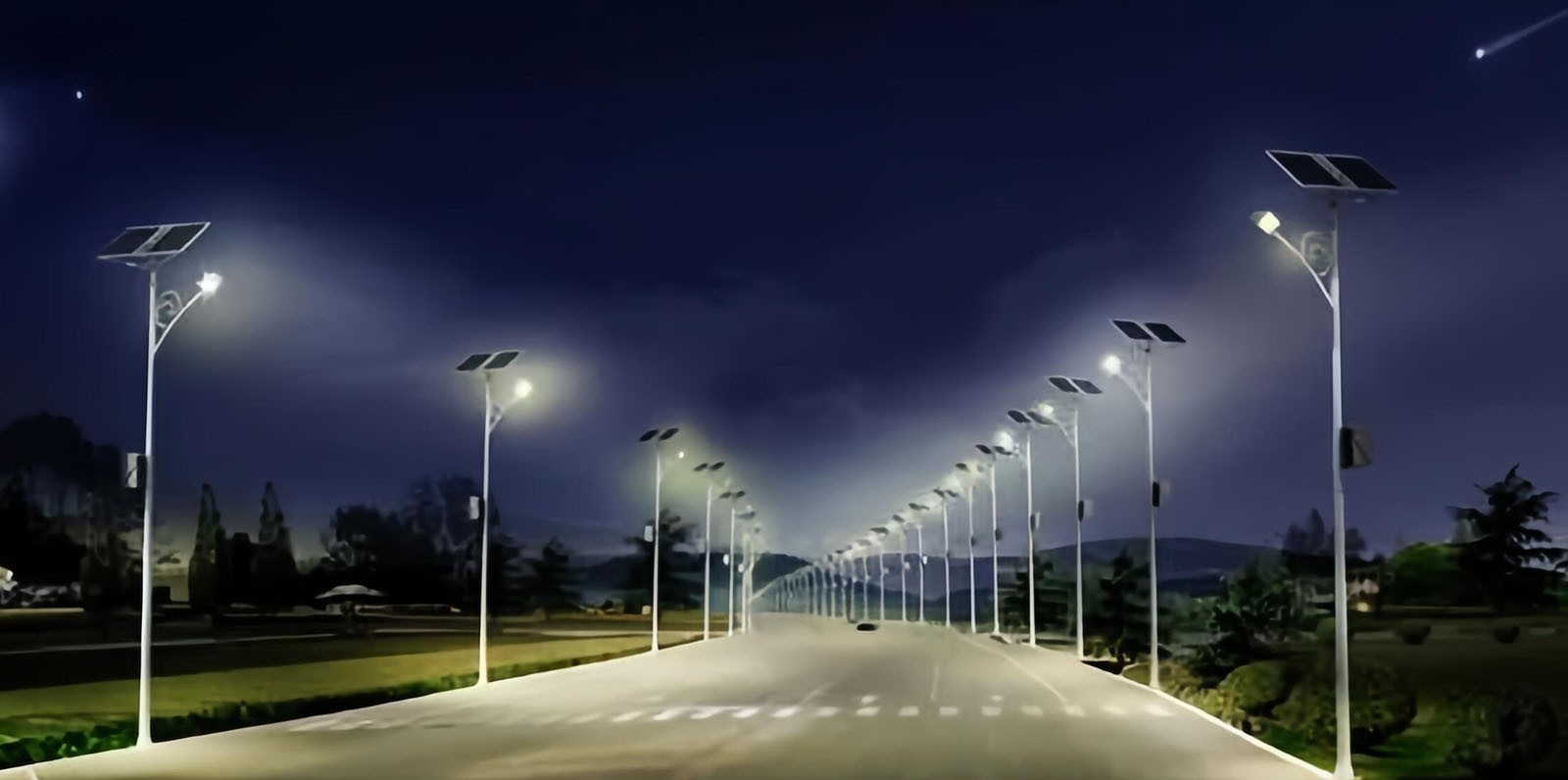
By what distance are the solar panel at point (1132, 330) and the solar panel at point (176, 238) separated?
2206cm

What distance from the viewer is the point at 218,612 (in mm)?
104688

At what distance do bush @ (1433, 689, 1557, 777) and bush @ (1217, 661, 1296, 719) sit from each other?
6.59 meters

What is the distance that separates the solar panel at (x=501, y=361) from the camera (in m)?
45.2

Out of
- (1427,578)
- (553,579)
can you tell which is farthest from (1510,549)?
(553,579)

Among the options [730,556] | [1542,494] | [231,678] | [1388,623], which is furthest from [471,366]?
[1542,494]

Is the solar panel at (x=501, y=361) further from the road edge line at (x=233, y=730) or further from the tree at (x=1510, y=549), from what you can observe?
the tree at (x=1510, y=549)

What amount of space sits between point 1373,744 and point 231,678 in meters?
29.9

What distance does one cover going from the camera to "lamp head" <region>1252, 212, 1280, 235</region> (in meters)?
23.6

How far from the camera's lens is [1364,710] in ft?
89.4

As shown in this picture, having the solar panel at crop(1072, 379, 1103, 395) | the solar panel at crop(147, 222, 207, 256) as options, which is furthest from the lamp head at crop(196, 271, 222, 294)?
the solar panel at crop(1072, 379, 1103, 395)

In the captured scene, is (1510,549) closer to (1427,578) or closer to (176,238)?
(1427,578)

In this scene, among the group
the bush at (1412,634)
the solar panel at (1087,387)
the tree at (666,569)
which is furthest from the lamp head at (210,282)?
the tree at (666,569)

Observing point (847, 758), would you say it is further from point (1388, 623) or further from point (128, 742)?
point (1388, 623)

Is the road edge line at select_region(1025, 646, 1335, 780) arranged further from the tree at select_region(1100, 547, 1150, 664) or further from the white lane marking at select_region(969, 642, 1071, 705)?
the tree at select_region(1100, 547, 1150, 664)
